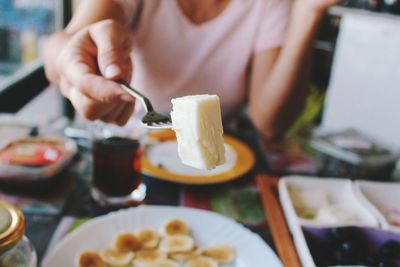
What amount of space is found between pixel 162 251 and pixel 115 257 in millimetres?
98

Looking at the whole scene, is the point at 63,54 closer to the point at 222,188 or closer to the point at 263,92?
the point at 222,188

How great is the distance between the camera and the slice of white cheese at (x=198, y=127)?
63 cm

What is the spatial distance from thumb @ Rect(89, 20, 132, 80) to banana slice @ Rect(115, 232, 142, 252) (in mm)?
337

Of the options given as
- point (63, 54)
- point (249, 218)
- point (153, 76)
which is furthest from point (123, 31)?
point (153, 76)

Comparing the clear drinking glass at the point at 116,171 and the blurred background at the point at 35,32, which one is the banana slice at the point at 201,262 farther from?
the blurred background at the point at 35,32

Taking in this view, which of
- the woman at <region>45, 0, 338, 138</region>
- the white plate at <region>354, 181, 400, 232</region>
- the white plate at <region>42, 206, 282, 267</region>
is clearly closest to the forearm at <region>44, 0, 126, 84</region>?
the woman at <region>45, 0, 338, 138</region>

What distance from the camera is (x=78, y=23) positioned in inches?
48.6

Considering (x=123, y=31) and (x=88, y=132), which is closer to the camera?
(x=123, y=31)

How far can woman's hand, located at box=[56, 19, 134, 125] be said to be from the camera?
2.58ft

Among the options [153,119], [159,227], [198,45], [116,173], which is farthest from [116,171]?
[198,45]

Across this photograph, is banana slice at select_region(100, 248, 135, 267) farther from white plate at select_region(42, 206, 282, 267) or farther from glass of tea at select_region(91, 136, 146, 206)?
glass of tea at select_region(91, 136, 146, 206)

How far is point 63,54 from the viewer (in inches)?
35.4

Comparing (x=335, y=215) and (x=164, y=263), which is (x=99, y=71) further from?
(x=335, y=215)

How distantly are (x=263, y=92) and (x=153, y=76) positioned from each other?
1.30 ft
